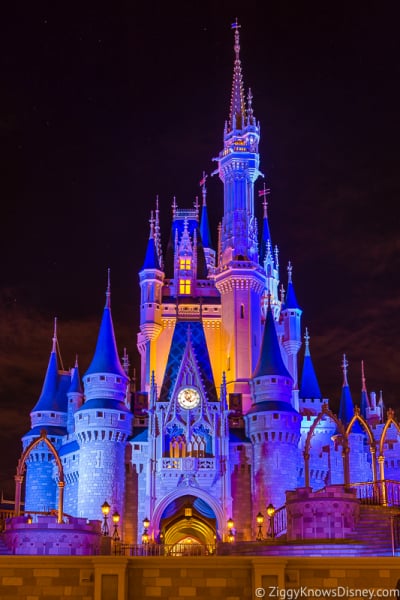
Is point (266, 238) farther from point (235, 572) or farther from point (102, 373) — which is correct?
point (235, 572)

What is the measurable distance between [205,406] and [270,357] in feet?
16.3

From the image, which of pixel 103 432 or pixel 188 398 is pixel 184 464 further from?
pixel 103 432

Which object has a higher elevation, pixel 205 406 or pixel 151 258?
pixel 151 258

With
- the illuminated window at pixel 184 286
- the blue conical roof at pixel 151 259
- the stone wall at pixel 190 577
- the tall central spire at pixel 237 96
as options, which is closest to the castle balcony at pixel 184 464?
the illuminated window at pixel 184 286

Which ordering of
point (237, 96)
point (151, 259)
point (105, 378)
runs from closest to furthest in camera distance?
point (105, 378) < point (151, 259) < point (237, 96)

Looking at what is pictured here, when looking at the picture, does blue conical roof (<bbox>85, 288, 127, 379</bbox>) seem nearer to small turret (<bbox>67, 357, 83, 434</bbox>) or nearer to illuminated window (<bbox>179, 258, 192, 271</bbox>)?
small turret (<bbox>67, 357, 83, 434</bbox>)

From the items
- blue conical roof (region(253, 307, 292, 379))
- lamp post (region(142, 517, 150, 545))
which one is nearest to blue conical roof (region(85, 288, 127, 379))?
blue conical roof (region(253, 307, 292, 379))

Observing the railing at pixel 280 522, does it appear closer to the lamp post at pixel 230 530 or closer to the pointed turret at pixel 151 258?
the lamp post at pixel 230 530

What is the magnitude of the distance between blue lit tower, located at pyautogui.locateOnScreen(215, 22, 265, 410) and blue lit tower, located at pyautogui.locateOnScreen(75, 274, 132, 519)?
28.2 feet

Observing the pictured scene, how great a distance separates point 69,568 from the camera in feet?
73.4

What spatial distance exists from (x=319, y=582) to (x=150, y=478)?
32.7 m

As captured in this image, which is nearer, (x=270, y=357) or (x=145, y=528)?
(x=145, y=528)

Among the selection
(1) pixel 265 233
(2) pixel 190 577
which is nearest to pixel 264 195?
(1) pixel 265 233

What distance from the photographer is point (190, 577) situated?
2231cm
